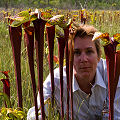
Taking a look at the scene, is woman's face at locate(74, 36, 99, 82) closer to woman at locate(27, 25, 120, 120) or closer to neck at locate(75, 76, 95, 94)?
woman at locate(27, 25, 120, 120)

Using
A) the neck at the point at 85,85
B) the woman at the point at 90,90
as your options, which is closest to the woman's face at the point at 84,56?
the woman at the point at 90,90

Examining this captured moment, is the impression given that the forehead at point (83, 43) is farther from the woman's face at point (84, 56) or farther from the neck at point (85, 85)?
the neck at point (85, 85)

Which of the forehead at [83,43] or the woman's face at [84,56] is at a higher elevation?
the forehead at [83,43]

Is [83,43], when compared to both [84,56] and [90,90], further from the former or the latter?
[90,90]

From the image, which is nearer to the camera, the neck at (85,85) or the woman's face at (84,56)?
the woman's face at (84,56)

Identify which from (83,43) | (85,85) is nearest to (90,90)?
(85,85)

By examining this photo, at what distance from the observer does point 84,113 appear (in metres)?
1.65

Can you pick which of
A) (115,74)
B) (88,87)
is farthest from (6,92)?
(88,87)

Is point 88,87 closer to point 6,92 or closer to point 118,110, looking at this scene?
point 118,110

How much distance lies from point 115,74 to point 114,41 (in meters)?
0.12

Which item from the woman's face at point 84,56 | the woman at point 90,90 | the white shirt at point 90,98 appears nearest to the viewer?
the woman's face at point 84,56

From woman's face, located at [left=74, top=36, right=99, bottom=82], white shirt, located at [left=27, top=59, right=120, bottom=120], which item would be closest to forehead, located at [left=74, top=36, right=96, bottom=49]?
woman's face, located at [left=74, top=36, right=99, bottom=82]

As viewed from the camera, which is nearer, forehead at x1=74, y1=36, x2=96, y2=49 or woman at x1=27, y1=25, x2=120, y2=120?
forehead at x1=74, y1=36, x2=96, y2=49

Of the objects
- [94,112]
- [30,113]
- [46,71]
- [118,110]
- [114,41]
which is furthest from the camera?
[46,71]
